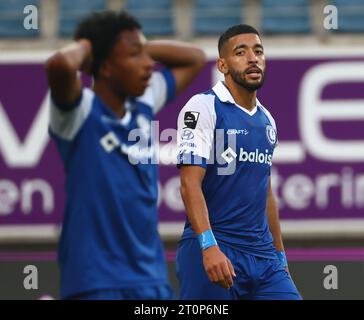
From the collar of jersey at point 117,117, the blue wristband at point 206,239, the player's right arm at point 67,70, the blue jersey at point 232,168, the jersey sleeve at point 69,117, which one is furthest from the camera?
the blue jersey at point 232,168

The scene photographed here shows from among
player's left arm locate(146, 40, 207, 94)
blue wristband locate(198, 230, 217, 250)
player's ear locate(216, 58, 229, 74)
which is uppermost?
player's ear locate(216, 58, 229, 74)

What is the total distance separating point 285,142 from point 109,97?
24.4 feet

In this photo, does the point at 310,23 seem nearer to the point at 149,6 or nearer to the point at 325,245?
the point at 149,6

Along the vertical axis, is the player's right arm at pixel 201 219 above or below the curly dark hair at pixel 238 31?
below

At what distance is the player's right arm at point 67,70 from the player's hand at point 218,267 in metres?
1.33

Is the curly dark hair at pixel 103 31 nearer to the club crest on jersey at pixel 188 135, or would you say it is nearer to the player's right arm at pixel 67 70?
the player's right arm at pixel 67 70

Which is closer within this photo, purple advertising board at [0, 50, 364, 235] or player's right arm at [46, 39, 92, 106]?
player's right arm at [46, 39, 92, 106]

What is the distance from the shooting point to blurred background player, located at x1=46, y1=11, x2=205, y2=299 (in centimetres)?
379

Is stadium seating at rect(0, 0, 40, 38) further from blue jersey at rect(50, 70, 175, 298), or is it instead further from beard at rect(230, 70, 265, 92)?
blue jersey at rect(50, 70, 175, 298)

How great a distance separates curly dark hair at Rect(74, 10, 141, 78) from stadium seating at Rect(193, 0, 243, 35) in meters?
8.09

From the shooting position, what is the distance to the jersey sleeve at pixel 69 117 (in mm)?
3736

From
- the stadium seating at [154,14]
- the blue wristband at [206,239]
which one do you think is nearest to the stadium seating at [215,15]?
the stadium seating at [154,14]

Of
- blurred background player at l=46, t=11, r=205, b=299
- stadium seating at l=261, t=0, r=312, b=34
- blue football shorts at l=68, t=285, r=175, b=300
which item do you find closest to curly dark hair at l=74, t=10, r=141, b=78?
blurred background player at l=46, t=11, r=205, b=299

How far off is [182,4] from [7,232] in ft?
11.0
